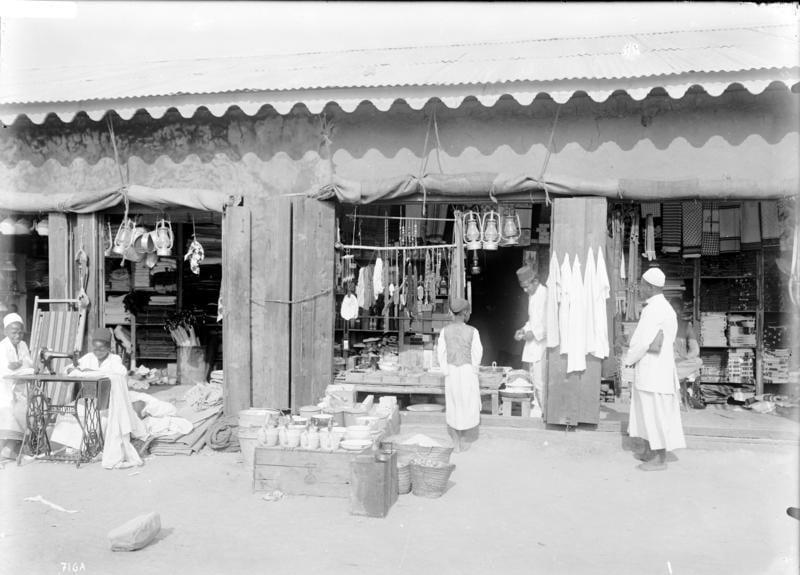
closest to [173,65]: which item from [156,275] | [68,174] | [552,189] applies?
[68,174]

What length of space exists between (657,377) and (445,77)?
3788mm

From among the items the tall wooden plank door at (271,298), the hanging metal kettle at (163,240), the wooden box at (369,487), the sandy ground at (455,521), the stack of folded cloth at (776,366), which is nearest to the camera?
the sandy ground at (455,521)

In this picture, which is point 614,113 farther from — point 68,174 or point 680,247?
point 68,174

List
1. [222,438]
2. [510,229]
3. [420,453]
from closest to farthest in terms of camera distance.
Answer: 1. [420,453]
2. [222,438]
3. [510,229]

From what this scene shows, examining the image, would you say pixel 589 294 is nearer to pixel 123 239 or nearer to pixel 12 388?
pixel 123 239

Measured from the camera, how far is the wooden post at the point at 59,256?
8.17m

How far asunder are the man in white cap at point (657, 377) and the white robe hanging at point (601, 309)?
2.01 feet

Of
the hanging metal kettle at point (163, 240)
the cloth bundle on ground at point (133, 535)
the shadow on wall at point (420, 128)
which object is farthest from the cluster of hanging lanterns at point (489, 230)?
the cloth bundle on ground at point (133, 535)

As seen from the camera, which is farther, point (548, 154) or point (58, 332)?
point (58, 332)

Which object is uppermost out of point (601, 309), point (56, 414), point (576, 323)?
point (601, 309)

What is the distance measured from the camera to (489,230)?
7762 mm

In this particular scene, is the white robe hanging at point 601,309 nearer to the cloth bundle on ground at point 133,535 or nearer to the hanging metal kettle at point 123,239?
the cloth bundle on ground at point 133,535

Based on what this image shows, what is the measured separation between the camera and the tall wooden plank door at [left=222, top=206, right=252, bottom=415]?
7621 mm

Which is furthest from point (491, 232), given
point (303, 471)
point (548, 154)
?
point (303, 471)
